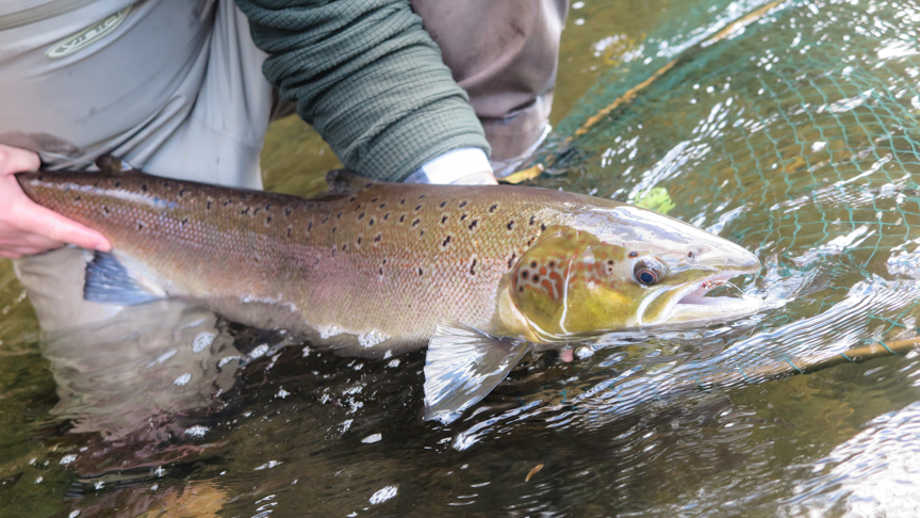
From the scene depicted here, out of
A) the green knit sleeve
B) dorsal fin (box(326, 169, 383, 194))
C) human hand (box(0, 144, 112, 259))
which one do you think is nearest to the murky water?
human hand (box(0, 144, 112, 259))

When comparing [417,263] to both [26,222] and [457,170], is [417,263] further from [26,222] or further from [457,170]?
[26,222]

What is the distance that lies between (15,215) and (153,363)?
0.56m

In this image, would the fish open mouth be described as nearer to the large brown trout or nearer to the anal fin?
the large brown trout

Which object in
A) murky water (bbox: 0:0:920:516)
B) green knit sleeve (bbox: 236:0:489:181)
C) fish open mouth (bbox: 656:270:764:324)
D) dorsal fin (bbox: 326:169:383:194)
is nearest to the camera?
murky water (bbox: 0:0:920:516)

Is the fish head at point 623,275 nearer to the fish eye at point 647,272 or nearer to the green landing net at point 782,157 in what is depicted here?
the fish eye at point 647,272

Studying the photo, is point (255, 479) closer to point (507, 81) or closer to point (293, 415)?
point (293, 415)

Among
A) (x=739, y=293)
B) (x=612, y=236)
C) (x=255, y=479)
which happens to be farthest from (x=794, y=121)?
(x=255, y=479)

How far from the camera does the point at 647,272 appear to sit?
1645mm

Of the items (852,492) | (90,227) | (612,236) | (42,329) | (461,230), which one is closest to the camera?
(852,492)

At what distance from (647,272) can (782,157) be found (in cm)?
94

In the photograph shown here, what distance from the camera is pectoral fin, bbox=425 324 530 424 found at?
174 centimetres

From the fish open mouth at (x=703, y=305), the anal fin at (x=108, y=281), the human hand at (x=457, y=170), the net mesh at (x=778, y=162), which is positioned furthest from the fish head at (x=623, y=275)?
the anal fin at (x=108, y=281)

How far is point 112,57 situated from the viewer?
2.14 meters

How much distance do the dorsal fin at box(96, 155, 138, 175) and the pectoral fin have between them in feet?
3.74
